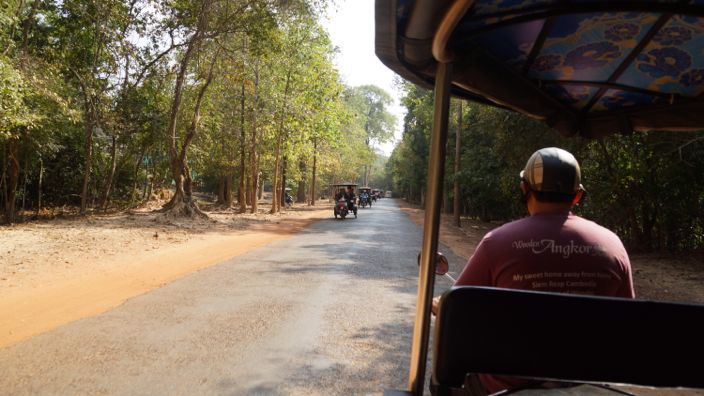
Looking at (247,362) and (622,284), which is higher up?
(622,284)

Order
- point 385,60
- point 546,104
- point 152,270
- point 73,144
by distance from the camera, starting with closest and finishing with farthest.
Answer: point 385,60, point 546,104, point 152,270, point 73,144

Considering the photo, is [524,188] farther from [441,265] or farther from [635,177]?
[635,177]

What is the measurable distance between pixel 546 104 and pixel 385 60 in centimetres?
193

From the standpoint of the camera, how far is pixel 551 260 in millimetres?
2086

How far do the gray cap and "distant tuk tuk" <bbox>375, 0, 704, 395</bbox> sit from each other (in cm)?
44

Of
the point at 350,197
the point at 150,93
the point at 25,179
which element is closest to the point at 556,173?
the point at 150,93

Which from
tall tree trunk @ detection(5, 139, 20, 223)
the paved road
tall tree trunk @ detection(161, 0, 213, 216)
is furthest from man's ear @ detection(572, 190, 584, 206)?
tall tree trunk @ detection(5, 139, 20, 223)

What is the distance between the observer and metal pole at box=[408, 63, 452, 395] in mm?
2264

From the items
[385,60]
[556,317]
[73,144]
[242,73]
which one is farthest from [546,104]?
[73,144]

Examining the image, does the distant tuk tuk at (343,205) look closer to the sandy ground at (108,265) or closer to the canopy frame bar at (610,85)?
the sandy ground at (108,265)

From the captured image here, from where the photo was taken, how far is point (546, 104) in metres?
3.95

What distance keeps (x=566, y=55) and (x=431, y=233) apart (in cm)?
184

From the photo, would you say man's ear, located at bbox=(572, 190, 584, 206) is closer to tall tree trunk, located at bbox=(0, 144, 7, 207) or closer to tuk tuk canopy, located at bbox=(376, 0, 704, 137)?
tuk tuk canopy, located at bbox=(376, 0, 704, 137)

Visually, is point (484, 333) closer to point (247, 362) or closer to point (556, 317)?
point (556, 317)
